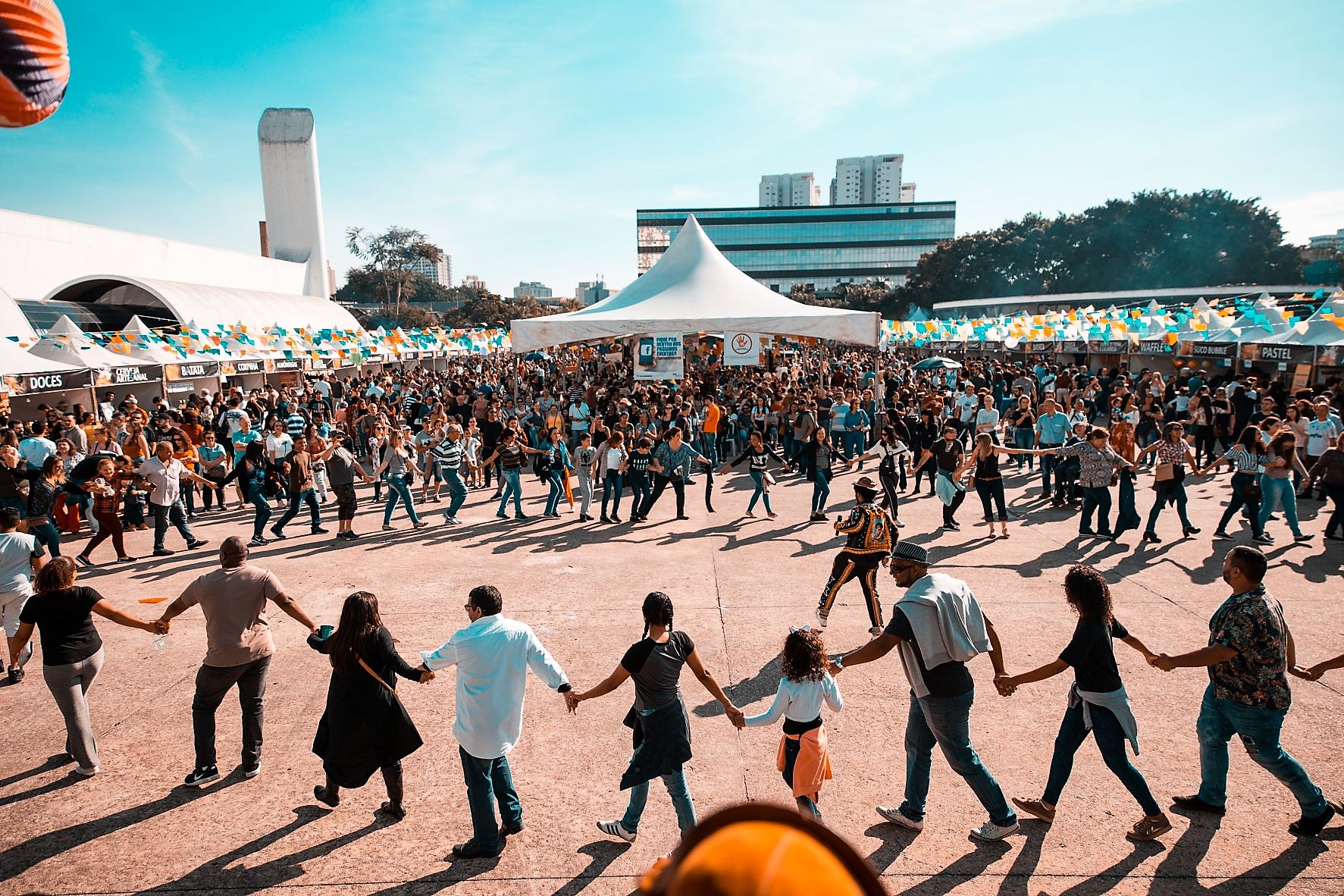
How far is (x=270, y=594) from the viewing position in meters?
4.17

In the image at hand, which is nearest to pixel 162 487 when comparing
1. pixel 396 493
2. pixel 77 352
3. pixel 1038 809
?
pixel 396 493

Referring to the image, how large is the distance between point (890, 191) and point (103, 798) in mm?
207540

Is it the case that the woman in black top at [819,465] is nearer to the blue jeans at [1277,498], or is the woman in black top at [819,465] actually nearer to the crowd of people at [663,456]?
the crowd of people at [663,456]

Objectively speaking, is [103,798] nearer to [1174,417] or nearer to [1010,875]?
[1010,875]

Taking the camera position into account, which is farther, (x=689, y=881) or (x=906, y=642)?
(x=906, y=642)

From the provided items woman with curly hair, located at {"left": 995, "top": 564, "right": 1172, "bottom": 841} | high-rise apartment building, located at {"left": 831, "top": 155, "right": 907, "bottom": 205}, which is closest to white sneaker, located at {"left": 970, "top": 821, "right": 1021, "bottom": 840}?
woman with curly hair, located at {"left": 995, "top": 564, "right": 1172, "bottom": 841}

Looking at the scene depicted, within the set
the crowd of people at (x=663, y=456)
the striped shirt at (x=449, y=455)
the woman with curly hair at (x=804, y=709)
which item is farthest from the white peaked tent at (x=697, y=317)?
the woman with curly hair at (x=804, y=709)

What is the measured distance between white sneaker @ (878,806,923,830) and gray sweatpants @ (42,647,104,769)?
460 cm

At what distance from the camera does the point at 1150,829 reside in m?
3.54

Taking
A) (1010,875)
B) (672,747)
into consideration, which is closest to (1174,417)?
(1010,875)

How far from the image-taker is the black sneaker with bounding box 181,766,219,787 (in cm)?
416

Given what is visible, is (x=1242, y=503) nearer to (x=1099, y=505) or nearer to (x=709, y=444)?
(x=1099, y=505)

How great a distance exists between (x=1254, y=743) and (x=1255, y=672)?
38 centimetres

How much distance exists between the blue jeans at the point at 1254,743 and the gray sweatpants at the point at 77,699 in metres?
6.20
